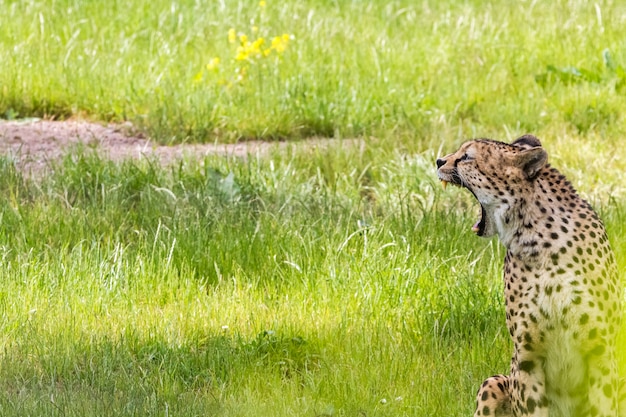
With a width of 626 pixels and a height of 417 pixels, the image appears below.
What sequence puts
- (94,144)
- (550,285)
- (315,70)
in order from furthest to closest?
(315,70) → (94,144) → (550,285)

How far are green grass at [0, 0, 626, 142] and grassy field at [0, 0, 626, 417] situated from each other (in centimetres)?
2

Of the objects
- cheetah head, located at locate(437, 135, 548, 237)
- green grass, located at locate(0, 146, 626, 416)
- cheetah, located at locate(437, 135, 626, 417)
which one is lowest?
green grass, located at locate(0, 146, 626, 416)

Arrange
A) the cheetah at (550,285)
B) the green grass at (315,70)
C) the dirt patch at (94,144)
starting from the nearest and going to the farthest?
the cheetah at (550,285) → the dirt patch at (94,144) → the green grass at (315,70)

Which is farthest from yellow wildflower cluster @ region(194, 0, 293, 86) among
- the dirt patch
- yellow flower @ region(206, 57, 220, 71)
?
the dirt patch

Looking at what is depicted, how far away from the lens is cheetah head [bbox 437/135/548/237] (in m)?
3.54

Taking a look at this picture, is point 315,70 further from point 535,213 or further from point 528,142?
point 535,213

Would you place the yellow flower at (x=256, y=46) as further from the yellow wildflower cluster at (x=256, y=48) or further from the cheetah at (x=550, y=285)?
the cheetah at (x=550, y=285)

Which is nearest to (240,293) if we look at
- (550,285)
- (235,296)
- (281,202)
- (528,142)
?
(235,296)

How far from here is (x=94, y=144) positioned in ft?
22.9

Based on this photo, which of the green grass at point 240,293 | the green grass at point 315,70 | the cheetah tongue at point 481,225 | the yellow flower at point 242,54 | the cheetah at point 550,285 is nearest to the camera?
the cheetah at point 550,285

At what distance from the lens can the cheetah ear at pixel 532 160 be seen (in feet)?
11.5

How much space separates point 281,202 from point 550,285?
2857mm

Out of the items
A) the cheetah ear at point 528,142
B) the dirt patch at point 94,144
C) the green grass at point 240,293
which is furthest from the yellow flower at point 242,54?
the cheetah ear at point 528,142

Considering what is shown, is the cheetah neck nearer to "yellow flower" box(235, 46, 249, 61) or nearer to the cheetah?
the cheetah
